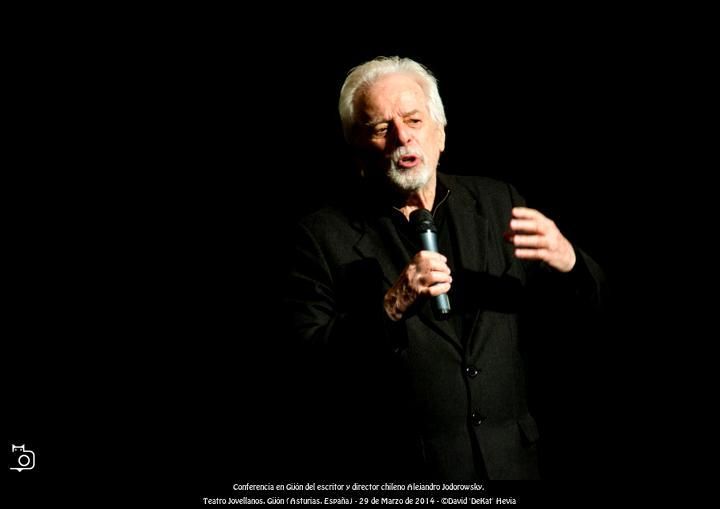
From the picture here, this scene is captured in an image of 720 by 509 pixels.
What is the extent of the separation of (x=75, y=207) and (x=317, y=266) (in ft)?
3.64

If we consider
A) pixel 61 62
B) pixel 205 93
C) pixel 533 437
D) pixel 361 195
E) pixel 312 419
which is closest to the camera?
pixel 533 437

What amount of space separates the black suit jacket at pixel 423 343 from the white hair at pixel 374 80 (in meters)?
0.30

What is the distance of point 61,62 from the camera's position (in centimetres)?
202

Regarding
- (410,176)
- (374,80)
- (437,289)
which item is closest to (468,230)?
(410,176)

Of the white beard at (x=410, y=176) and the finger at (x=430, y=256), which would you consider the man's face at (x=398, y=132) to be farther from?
the finger at (x=430, y=256)

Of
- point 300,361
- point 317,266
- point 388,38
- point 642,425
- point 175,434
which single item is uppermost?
point 388,38

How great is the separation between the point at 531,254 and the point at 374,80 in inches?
32.0

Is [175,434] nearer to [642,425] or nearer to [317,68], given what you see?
[317,68]

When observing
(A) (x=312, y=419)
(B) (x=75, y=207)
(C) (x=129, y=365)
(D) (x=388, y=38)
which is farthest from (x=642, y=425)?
(B) (x=75, y=207)

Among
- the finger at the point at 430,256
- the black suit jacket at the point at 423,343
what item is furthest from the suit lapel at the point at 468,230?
the finger at the point at 430,256

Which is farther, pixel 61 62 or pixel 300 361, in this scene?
pixel 61 62

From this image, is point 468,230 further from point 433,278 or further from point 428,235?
point 433,278

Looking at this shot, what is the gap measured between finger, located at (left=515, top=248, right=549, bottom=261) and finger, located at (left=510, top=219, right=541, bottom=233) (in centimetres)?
5

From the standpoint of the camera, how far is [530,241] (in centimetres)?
142
